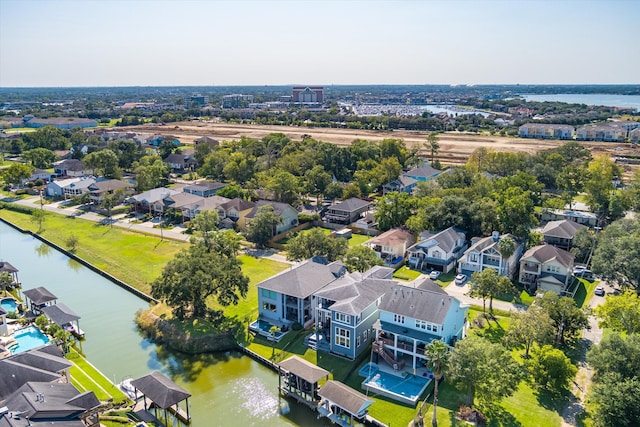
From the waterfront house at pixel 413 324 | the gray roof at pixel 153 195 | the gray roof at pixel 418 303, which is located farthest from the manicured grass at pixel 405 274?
the gray roof at pixel 153 195

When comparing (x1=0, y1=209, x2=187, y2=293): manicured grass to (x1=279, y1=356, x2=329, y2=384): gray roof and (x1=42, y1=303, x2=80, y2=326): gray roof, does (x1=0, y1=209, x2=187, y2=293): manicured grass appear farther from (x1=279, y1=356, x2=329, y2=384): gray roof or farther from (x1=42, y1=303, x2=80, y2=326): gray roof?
(x1=279, y1=356, x2=329, y2=384): gray roof

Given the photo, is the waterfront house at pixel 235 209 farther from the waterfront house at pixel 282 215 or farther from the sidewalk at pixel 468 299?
the sidewalk at pixel 468 299

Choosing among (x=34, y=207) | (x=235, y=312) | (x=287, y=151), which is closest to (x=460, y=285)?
(x=235, y=312)

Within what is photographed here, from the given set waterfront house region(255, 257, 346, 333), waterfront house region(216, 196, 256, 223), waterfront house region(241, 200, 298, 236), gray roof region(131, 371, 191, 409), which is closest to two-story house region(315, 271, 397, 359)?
waterfront house region(255, 257, 346, 333)

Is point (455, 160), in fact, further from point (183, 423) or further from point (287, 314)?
point (183, 423)

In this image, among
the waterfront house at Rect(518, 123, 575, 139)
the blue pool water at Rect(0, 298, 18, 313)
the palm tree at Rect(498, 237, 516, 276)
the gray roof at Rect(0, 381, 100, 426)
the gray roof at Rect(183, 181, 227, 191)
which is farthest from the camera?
the waterfront house at Rect(518, 123, 575, 139)
